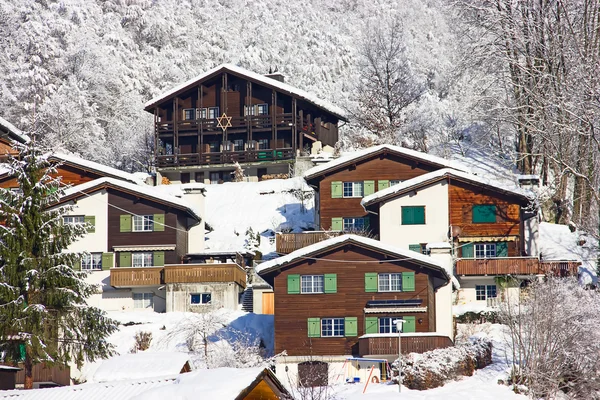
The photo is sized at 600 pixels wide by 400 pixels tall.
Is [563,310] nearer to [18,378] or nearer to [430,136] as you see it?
[18,378]

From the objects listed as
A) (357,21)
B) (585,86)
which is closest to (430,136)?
(585,86)

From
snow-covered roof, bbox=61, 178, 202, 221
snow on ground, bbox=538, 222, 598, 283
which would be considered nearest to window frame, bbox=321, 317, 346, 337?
snow-covered roof, bbox=61, 178, 202, 221

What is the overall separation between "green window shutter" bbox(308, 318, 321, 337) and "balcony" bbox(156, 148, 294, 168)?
28.8m

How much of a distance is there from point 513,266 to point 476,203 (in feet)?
13.9

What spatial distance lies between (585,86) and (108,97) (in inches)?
2368

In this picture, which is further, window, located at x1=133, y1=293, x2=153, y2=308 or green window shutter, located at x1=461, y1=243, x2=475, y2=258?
window, located at x1=133, y1=293, x2=153, y2=308

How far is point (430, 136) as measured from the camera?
302 ft

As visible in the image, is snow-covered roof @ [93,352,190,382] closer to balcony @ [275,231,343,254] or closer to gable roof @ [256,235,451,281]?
gable roof @ [256,235,451,281]

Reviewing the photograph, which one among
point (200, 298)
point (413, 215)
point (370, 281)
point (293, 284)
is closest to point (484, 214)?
point (413, 215)

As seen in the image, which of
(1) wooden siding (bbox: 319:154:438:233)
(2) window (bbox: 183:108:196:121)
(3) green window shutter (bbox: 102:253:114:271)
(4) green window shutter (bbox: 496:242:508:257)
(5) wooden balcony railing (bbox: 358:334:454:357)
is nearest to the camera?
(5) wooden balcony railing (bbox: 358:334:454:357)

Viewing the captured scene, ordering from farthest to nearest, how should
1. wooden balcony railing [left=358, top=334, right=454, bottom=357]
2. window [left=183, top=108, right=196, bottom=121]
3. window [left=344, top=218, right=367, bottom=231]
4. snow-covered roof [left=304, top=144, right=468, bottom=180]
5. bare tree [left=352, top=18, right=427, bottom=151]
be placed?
bare tree [left=352, top=18, right=427, bottom=151] → window [left=183, top=108, right=196, bottom=121] → snow-covered roof [left=304, top=144, right=468, bottom=180] → window [left=344, top=218, right=367, bottom=231] → wooden balcony railing [left=358, top=334, right=454, bottom=357]

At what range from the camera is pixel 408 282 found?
155ft

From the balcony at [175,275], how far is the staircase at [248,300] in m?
0.62

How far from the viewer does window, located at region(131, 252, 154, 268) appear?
2205 inches
